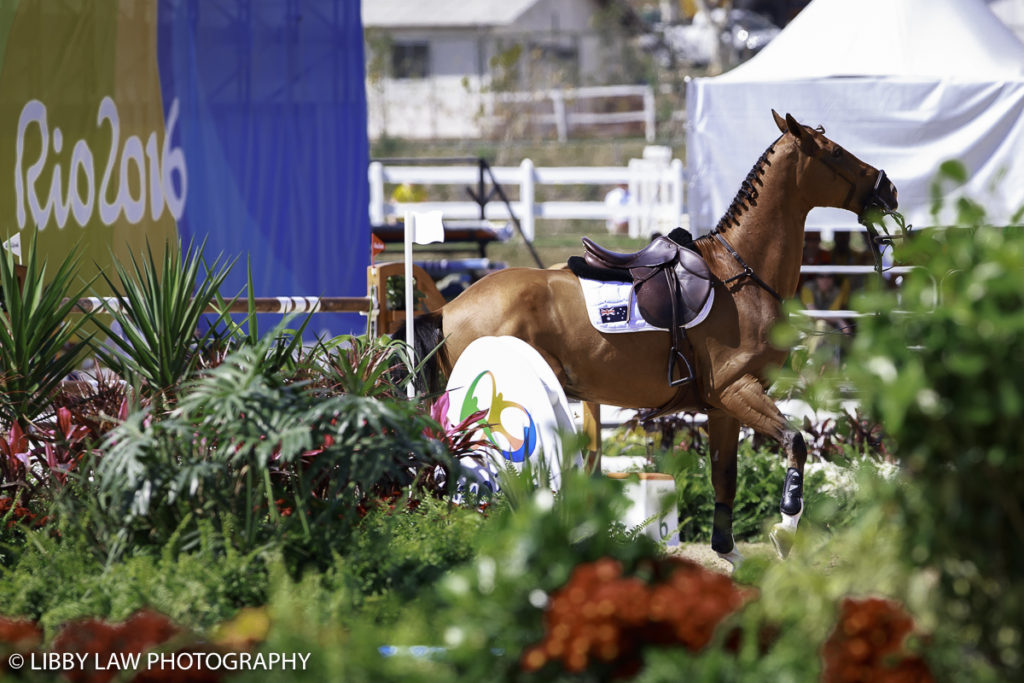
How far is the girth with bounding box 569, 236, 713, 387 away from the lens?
567 centimetres

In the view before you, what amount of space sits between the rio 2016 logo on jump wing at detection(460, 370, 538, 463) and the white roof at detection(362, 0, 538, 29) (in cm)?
2726

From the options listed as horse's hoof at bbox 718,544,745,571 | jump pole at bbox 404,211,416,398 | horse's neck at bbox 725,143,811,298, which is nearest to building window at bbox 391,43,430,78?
jump pole at bbox 404,211,416,398

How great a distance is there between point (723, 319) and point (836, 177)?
2.93 feet

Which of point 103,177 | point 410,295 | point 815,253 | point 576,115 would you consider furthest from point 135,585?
point 576,115

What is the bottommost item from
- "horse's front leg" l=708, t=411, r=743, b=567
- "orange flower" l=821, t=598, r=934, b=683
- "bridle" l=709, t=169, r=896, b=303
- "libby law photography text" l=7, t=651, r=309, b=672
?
"horse's front leg" l=708, t=411, r=743, b=567

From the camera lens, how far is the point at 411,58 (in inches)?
1278

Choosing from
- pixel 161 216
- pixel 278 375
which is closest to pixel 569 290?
pixel 278 375

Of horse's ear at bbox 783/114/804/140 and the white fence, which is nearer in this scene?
horse's ear at bbox 783/114/804/140

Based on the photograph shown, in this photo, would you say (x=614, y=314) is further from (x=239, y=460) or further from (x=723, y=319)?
(x=239, y=460)

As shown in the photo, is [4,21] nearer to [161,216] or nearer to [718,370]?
[161,216]

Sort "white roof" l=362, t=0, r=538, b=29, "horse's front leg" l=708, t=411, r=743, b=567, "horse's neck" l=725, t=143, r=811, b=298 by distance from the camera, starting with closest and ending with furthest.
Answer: "horse's front leg" l=708, t=411, r=743, b=567
"horse's neck" l=725, t=143, r=811, b=298
"white roof" l=362, t=0, r=538, b=29

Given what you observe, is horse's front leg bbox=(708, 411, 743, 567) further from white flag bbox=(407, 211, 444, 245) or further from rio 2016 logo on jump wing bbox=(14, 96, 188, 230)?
rio 2016 logo on jump wing bbox=(14, 96, 188, 230)

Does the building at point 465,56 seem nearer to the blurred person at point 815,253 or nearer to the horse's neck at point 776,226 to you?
the blurred person at point 815,253

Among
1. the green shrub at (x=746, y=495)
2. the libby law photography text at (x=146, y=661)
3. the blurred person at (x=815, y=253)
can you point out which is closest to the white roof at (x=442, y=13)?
the blurred person at (x=815, y=253)
